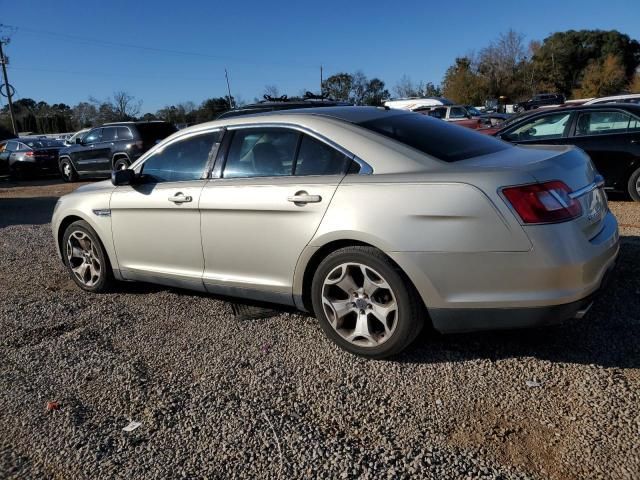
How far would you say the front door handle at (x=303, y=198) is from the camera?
348 cm

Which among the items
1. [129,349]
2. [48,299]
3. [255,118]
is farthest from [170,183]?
[48,299]

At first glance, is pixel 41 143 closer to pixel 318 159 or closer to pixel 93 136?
pixel 93 136

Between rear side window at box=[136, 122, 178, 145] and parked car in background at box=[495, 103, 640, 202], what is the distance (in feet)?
33.7

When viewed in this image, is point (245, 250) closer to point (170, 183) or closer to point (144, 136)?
point (170, 183)

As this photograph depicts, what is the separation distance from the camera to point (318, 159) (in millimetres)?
3654

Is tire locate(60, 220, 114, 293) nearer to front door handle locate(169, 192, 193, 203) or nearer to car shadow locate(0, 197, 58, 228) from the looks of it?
front door handle locate(169, 192, 193, 203)

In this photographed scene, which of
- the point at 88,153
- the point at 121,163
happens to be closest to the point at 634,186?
the point at 121,163

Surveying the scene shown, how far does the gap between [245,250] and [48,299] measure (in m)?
2.36

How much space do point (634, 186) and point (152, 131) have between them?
1211cm

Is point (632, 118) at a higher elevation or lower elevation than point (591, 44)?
lower

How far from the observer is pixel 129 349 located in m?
3.89

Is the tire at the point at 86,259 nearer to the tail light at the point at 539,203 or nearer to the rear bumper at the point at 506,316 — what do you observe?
the rear bumper at the point at 506,316

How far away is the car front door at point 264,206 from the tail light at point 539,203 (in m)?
1.08

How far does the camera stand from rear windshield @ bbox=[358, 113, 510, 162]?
138 inches
